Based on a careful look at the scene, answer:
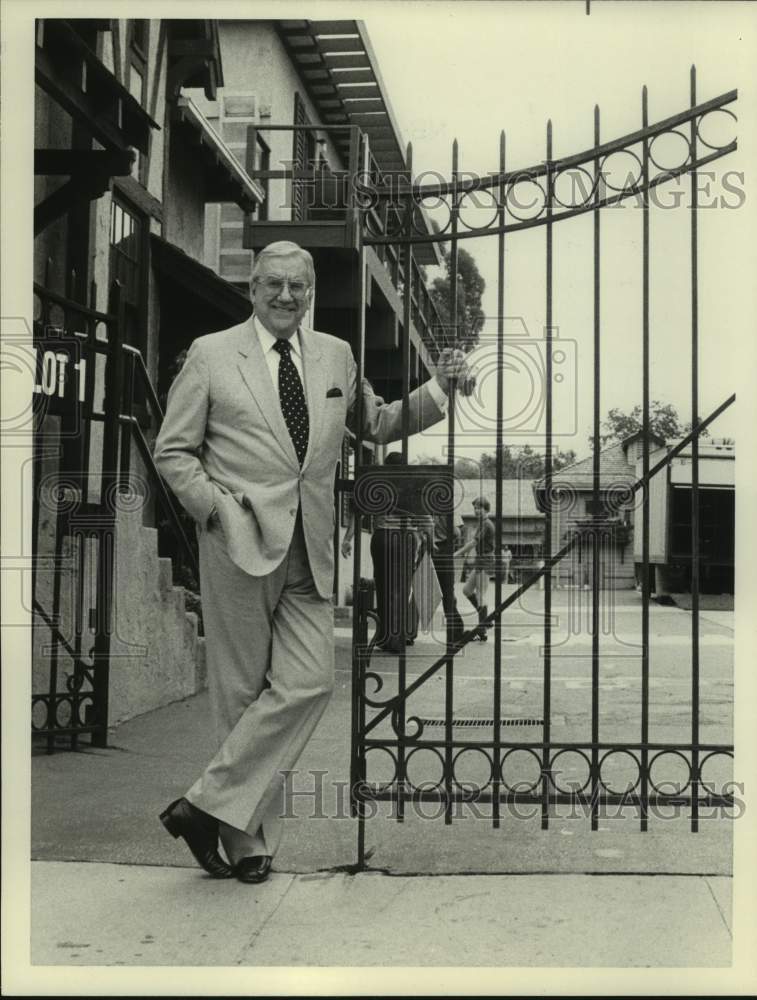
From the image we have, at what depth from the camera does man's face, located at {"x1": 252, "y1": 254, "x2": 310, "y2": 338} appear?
14.1ft

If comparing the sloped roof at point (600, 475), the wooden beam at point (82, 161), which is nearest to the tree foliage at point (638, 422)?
the sloped roof at point (600, 475)

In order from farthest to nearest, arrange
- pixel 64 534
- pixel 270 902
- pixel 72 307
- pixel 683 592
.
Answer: pixel 683 592, pixel 64 534, pixel 72 307, pixel 270 902

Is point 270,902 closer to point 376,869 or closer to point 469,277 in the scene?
point 376,869

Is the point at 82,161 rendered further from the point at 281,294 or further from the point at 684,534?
the point at 684,534

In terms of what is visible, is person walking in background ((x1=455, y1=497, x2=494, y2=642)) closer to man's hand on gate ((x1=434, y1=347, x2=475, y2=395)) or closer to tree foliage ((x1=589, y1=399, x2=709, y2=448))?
tree foliage ((x1=589, y1=399, x2=709, y2=448))

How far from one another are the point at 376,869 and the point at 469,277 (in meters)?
33.5

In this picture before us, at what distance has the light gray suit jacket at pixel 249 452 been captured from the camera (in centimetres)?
413

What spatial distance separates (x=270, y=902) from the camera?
395 cm

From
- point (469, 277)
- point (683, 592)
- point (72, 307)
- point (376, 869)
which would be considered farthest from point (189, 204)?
point (469, 277)

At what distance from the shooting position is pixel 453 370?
4336 mm

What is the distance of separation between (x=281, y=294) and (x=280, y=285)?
33 mm

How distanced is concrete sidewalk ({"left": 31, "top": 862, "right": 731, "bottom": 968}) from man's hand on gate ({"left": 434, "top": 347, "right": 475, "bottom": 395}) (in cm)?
172

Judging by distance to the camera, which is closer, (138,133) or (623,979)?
(623,979)

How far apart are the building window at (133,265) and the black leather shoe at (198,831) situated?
7194mm
